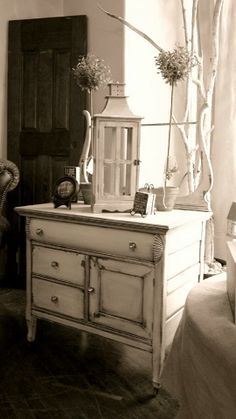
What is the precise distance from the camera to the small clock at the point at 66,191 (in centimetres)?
243

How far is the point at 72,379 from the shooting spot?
219cm

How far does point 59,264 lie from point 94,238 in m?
0.30

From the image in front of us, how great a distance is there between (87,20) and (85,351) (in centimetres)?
226

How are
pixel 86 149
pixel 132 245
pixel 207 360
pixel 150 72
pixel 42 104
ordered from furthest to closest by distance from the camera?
pixel 42 104
pixel 150 72
pixel 86 149
pixel 132 245
pixel 207 360

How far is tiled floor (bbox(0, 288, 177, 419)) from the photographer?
6.31 feet

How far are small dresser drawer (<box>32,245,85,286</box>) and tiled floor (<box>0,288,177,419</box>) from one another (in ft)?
1.47

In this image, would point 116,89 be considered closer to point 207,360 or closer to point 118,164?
point 118,164

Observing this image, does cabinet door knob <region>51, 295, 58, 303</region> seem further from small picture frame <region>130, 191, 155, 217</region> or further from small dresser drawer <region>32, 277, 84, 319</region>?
small picture frame <region>130, 191, 155, 217</region>

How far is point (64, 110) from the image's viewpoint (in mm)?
3328

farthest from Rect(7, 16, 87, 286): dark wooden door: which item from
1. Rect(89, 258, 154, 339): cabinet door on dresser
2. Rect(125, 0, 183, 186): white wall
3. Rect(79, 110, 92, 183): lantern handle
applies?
Rect(89, 258, 154, 339): cabinet door on dresser

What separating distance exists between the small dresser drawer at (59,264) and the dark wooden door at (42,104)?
1072 millimetres

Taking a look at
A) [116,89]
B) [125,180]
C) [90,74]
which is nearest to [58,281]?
[125,180]

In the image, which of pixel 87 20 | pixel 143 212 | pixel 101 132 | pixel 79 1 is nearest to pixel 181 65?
pixel 101 132

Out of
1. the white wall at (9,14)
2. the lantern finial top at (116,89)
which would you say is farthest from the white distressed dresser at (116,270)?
the white wall at (9,14)
